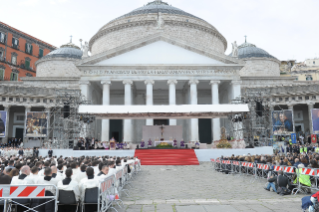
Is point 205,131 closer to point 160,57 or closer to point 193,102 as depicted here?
point 193,102

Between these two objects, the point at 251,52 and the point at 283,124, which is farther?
the point at 251,52

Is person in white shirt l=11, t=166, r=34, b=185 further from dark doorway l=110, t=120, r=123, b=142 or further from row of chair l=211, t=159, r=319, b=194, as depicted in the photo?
dark doorway l=110, t=120, r=123, b=142

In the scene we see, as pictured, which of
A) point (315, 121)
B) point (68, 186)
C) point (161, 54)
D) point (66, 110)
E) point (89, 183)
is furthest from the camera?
point (161, 54)

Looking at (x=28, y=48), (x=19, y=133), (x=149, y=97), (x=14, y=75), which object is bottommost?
(x=19, y=133)

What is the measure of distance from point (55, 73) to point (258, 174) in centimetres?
3827

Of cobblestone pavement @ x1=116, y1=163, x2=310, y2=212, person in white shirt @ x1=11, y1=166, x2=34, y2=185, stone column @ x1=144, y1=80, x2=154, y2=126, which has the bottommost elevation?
cobblestone pavement @ x1=116, y1=163, x2=310, y2=212

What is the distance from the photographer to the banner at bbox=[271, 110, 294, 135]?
29.8 m

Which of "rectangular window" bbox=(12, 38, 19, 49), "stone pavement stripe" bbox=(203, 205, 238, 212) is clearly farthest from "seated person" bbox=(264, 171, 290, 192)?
"rectangular window" bbox=(12, 38, 19, 49)

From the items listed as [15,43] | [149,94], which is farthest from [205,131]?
[15,43]

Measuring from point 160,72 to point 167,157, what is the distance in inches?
478

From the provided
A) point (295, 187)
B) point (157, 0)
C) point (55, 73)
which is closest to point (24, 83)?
point (55, 73)

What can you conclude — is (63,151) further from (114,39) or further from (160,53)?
(114,39)

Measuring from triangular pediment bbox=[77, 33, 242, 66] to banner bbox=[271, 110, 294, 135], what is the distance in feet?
25.4

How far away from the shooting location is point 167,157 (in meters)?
21.7
